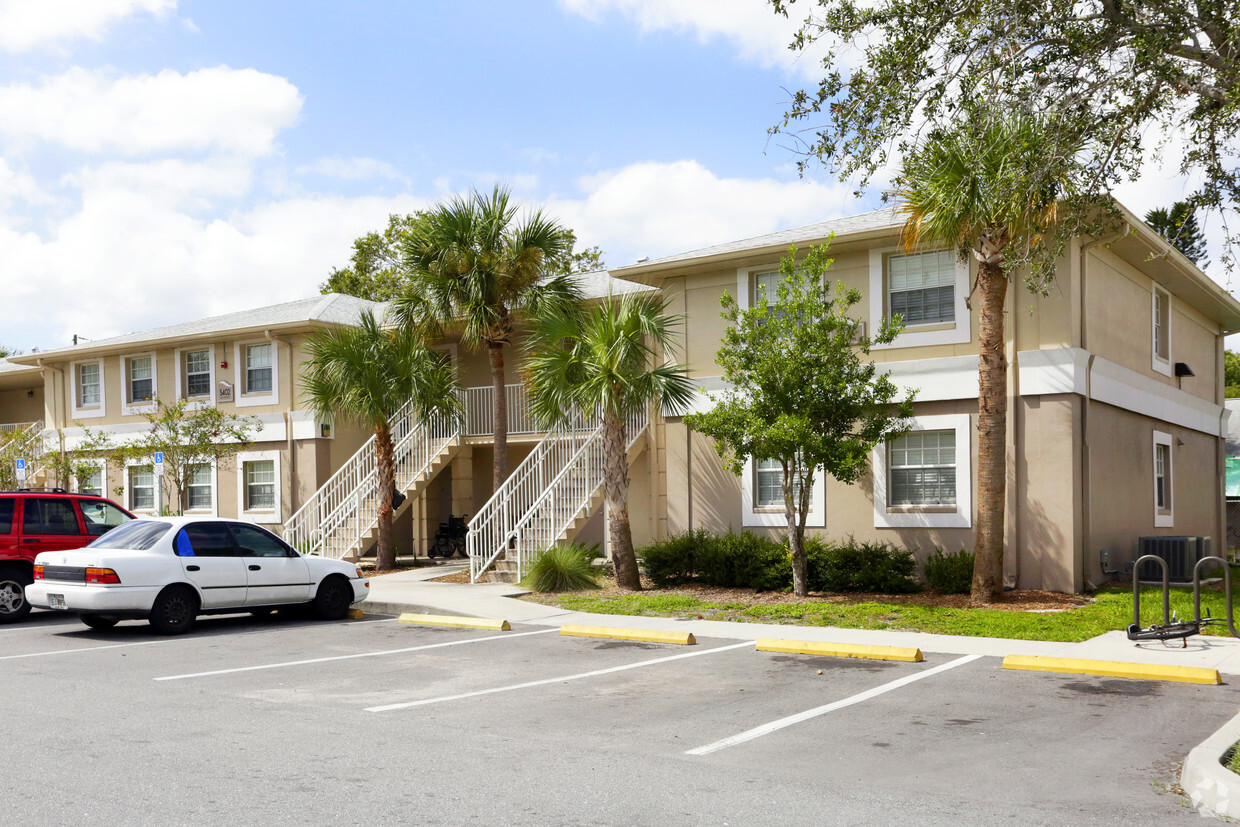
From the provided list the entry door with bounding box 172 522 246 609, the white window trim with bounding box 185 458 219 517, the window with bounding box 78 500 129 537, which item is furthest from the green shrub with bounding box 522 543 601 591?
the white window trim with bounding box 185 458 219 517

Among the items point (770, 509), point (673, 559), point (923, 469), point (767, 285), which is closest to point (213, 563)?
point (673, 559)

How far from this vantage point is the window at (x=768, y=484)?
18172 mm

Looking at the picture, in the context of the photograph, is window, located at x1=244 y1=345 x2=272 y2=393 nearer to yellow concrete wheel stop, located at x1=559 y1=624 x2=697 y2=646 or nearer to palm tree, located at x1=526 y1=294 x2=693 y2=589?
palm tree, located at x1=526 y1=294 x2=693 y2=589

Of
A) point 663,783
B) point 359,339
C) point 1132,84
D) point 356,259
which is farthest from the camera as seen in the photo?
point 356,259

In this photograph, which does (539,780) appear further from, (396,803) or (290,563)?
(290,563)

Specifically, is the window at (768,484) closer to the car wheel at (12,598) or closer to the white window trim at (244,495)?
the car wheel at (12,598)

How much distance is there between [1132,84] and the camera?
9.54 m

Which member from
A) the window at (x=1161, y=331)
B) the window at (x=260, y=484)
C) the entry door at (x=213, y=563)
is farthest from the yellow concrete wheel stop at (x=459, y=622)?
the window at (x=1161, y=331)

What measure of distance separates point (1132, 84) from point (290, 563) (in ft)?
37.2

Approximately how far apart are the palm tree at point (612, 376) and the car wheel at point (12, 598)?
7.65 meters

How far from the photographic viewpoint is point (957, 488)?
1653cm

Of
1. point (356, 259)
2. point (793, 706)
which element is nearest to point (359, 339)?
point (793, 706)

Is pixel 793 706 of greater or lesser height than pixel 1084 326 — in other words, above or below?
below

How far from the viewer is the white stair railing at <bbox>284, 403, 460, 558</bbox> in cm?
2222
